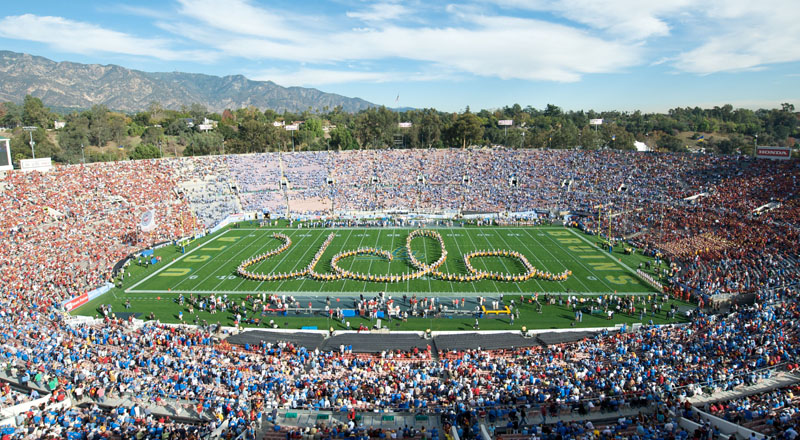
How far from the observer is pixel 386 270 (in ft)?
90.6

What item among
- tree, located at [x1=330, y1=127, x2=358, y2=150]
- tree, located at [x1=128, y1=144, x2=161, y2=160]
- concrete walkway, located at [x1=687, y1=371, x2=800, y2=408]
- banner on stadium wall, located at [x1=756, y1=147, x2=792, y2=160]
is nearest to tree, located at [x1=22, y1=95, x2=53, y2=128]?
tree, located at [x1=128, y1=144, x2=161, y2=160]


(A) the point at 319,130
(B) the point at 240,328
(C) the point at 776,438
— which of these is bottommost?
(B) the point at 240,328

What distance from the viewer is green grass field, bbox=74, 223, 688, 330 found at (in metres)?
21.9

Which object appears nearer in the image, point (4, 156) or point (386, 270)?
point (386, 270)

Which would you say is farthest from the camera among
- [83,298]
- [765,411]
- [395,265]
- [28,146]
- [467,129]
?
[467,129]

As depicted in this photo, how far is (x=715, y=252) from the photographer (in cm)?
2705

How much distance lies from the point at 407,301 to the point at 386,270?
465 cm

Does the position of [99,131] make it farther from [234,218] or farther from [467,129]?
[467,129]

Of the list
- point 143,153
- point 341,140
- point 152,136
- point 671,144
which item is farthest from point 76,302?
point 671,144

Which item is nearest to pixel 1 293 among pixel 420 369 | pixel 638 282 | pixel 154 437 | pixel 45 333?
pixel 45 333

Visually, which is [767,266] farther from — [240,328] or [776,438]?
[240,328]

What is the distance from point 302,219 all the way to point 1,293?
2235cm

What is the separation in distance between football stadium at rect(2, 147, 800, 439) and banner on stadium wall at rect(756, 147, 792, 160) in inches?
61.7

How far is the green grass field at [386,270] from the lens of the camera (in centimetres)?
2192
